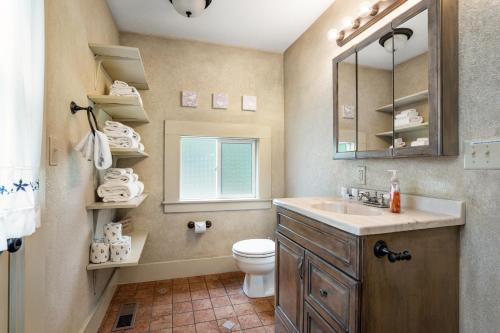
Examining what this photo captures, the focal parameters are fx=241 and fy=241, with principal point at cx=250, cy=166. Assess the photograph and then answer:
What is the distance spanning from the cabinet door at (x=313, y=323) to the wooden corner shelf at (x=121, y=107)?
1743 millimetres

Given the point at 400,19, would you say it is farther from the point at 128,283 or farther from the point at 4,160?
the point at 128,283

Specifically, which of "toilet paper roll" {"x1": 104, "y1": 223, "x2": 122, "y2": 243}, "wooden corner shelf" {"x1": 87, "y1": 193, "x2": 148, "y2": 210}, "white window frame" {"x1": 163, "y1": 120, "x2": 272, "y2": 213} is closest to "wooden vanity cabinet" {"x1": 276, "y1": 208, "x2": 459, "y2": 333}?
"wooden corner shelf" {"x1": 87, "y1": 193, "x2": 148, "y2": 210}

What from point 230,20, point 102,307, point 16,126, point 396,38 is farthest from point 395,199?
point 102,307

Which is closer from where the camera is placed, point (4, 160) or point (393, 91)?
point (4, 160)

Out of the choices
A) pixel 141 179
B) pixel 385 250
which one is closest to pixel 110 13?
pixel 141 179

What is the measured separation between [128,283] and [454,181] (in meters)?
2.72

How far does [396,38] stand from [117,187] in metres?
2.09

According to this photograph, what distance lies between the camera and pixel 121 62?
6.17 ft

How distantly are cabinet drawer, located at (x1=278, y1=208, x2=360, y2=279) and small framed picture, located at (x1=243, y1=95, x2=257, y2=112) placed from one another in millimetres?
1490

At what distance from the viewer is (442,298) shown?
1069 millimetres

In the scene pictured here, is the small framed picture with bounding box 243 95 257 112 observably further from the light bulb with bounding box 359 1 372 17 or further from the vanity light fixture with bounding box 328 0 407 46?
the light bulb with bounding box 359 1 372 17

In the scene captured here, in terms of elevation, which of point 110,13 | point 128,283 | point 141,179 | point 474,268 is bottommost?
point 128,283

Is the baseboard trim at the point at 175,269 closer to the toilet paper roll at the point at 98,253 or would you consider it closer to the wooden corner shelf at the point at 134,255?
the wooden corner shelf at the point at 134,255

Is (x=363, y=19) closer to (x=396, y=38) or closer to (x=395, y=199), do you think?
(x=396, y=38)
